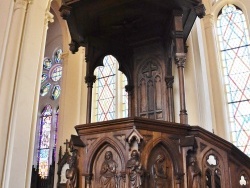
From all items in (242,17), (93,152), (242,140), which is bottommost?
(93,152)

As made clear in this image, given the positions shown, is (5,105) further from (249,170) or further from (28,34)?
(249,170)

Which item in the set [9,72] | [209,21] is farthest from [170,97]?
[209,21]

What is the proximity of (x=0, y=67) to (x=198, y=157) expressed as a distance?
4571mm

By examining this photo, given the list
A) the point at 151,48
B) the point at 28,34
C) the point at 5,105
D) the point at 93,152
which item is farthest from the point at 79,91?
the point at 93,152

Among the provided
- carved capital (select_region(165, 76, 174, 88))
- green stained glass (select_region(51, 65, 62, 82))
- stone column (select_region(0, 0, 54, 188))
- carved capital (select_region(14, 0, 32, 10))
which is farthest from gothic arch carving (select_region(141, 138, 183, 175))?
green stained glass (select_region(51, 65, 62, 82))

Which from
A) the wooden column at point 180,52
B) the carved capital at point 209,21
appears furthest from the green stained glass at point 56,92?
the wooden column at point 180,52

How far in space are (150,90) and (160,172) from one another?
8.01ft

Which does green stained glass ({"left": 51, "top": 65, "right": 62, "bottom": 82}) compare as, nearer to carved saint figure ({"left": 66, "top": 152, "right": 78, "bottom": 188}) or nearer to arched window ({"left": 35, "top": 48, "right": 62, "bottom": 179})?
arched window ({"left": 35, "top": 48, "right": 62, "bottom": 179})

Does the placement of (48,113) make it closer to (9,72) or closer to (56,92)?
(56,92)

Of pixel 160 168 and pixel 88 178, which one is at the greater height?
pixel 160 168

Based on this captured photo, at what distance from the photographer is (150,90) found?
5.95 metres

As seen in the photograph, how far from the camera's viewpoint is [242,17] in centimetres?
844

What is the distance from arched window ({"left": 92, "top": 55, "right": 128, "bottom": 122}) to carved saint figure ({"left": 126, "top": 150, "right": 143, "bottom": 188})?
561 cm

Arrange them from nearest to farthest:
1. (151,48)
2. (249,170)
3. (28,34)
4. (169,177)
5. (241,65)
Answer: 1. (169,177)
2. (249,170)
3. (151,48)
4. (28,34)
5. (241,65)
